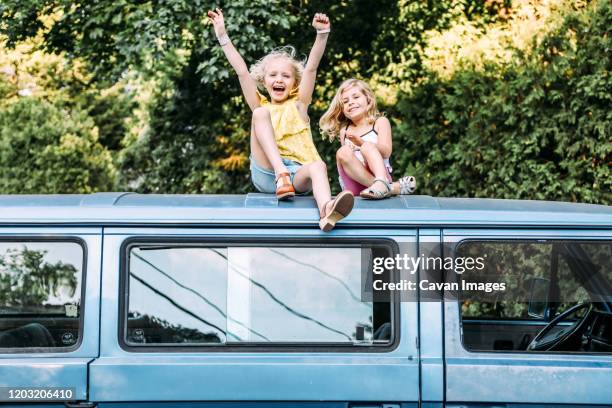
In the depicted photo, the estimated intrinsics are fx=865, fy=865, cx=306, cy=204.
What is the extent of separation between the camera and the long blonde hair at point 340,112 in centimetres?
499

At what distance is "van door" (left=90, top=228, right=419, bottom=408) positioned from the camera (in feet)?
11.2

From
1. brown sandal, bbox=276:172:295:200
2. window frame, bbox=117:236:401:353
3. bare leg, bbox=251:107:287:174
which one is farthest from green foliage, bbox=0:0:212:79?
window frame, bbox=117:236:401:353

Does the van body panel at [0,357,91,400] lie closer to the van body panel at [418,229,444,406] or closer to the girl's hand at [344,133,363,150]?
the van body panel at [418,229,444,406]

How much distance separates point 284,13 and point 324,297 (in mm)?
5450

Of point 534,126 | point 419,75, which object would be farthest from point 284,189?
point 419,75

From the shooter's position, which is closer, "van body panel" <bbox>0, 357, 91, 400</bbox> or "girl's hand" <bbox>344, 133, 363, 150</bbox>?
"van body panel" <bbox>0, 357, 91, 400</bbox>

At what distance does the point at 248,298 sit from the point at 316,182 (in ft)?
2.11

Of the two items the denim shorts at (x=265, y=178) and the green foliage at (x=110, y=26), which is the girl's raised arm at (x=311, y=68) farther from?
the green foliage at (x=110, y=26)

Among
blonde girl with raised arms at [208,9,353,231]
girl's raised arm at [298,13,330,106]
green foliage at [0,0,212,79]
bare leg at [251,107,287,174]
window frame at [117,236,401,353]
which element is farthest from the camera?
green foliage at [0,0,212,79]

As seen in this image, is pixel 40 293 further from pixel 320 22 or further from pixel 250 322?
pixel 320 22

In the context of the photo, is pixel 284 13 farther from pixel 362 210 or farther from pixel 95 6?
pixel 362 210

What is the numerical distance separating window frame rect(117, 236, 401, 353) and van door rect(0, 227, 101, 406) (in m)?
0.11

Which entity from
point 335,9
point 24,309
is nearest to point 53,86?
point 335,9

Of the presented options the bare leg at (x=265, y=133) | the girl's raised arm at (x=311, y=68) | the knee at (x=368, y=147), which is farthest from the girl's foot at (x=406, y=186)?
the girl's raised arm at (x=311, y=68)
